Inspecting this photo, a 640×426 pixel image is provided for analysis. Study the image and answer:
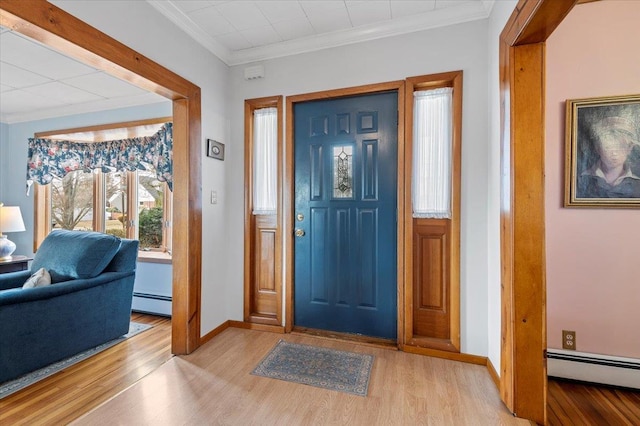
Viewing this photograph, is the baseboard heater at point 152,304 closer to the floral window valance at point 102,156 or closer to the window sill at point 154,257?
the window sill at point 154,257

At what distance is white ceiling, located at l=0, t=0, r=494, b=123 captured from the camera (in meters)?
2.06

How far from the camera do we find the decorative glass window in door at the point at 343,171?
8.04 feet

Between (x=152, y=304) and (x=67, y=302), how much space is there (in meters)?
1.11

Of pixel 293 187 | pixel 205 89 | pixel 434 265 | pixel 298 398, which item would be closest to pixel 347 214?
pixel 293 187

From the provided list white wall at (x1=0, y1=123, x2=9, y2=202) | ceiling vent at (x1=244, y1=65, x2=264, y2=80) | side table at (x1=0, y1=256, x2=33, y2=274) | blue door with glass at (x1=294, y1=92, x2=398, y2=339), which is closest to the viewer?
blue door with glass at (x1=294, y1=92, x2=398, y2=339)

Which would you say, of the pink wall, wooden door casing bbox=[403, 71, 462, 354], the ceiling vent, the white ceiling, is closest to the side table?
the white ceiling

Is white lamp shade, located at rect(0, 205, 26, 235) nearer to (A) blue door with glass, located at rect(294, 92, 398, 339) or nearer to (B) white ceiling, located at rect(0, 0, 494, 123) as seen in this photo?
(B) white ceiling, located at rect(0, 0, 494, 123)

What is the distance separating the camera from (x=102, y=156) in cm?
352

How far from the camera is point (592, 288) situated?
1882 mm

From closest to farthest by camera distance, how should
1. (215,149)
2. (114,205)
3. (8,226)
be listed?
(215,149) < (8,226) < (114,205)

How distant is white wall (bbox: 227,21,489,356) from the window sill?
7.74 feet

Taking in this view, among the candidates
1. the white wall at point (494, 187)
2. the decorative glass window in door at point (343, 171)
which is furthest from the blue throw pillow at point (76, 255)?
the white wall at point (494, 187)

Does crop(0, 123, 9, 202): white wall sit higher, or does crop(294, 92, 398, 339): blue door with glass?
crop(0, 123, 9, 202): white wall

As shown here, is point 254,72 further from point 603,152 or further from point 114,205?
point 603,152
